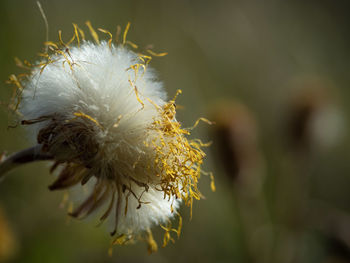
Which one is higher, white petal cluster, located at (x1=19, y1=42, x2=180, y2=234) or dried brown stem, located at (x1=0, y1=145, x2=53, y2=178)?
white petal cluster, located at (x1=19, y1=42, x2=180, y2=234)

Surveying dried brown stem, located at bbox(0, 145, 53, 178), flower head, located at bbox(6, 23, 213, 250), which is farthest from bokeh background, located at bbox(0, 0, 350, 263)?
flower head, located at bbox(6, 23, 213, 250)

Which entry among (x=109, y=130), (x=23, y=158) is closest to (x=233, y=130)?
(x=109, y=130)

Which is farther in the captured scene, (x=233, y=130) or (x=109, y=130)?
(x=233, y=130)

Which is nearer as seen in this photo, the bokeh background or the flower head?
the flower head

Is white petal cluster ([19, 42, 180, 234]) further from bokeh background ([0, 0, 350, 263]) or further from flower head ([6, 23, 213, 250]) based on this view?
bokeh background ([0, 0, 350, 263])

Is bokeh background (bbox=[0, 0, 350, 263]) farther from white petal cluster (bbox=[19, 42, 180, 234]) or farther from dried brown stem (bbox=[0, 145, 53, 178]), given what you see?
white petal cluster (bbox=[19, 42, 180, 234])

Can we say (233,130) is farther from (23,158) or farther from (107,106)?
(23,158)
